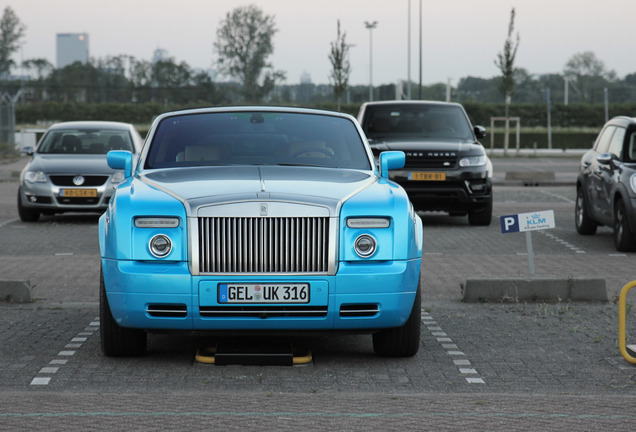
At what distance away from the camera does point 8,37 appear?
5064 inches

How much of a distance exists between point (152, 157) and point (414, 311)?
7.28ft

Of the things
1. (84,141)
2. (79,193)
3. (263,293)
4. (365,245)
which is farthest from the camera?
(84,141)

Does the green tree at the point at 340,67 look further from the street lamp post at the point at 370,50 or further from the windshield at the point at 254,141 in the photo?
the windshield at the point at 254,141

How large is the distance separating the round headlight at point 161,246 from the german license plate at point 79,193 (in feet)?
36.6

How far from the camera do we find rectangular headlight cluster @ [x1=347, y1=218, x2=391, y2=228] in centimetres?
653

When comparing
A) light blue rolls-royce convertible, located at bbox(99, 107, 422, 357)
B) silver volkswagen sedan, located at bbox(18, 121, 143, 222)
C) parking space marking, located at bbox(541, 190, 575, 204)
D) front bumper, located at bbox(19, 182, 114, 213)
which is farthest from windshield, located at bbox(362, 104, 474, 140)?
light blue rolls-royce convertible, located at bbox(99, 107, 422, 357)

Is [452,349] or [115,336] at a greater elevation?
[115,336]

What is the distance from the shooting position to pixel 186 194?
664 cm

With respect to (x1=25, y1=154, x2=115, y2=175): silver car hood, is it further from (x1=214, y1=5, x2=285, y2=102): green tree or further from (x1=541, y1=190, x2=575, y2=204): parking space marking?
(x1=214, y1=5, x2=285, y2=102): green tree

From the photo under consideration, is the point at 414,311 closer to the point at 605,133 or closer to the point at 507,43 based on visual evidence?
the point at 605,133

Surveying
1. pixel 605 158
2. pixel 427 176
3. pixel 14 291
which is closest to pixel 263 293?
pixel 14 291

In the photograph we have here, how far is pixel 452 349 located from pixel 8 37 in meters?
128

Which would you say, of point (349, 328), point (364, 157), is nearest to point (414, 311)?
point (349, 328)

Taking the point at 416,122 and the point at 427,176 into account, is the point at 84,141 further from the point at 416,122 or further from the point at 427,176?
the point at 427,176
